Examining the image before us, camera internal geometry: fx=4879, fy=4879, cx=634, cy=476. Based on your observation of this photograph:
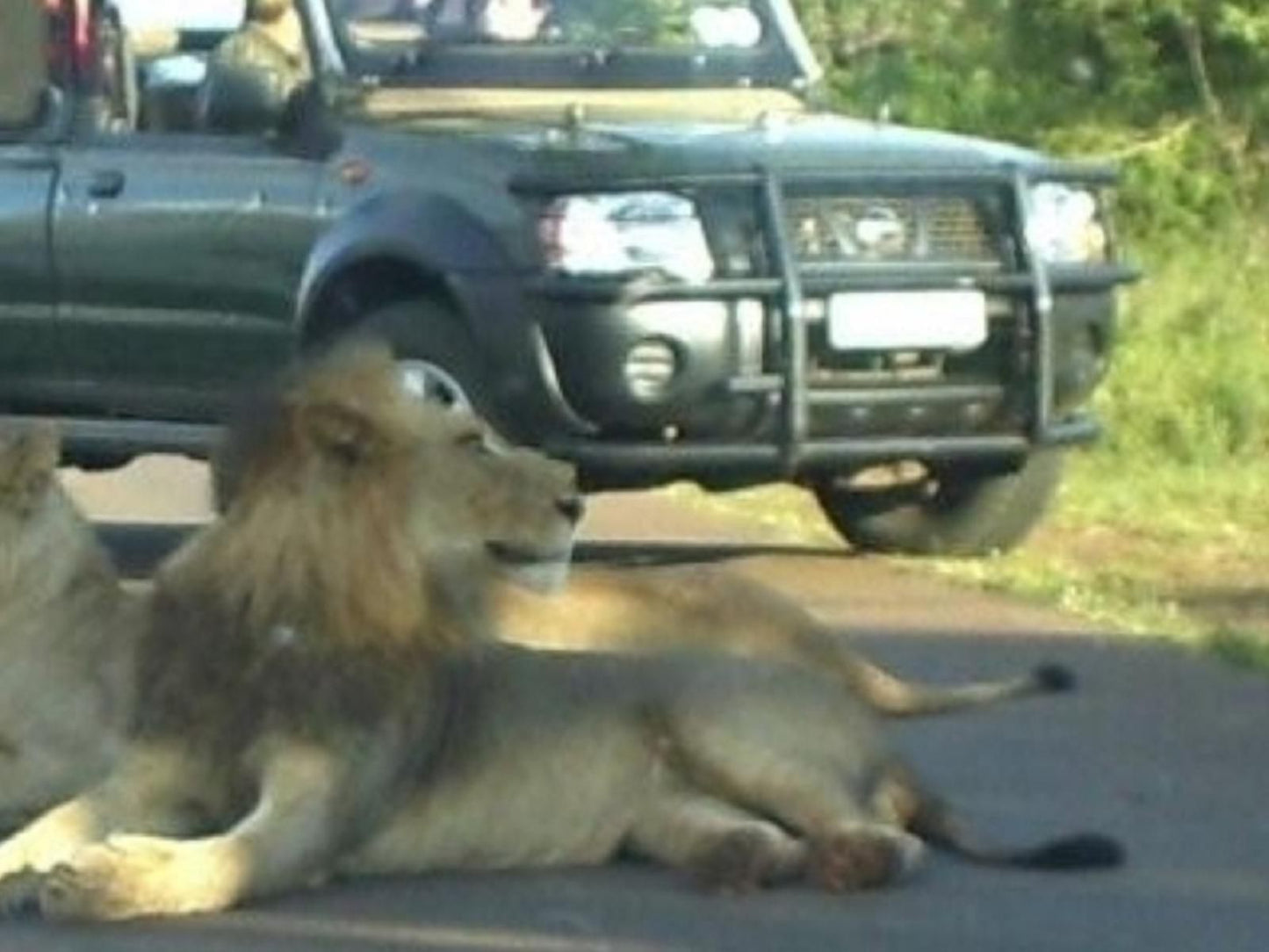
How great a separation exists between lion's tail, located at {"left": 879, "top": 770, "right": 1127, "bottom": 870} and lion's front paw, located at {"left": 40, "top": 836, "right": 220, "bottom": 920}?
129 centimetres

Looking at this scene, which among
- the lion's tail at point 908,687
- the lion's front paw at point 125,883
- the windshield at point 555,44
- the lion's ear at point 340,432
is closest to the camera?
the lion's front paw at point 125,883

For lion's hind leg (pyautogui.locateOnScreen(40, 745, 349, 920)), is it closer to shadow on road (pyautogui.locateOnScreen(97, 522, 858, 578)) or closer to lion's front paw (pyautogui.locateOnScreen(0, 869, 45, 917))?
lion's front paw (pyautogui.locateOnScreen(0, 869, 45, 917))

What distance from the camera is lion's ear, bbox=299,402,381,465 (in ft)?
25.9

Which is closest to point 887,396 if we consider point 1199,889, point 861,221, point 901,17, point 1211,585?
point 861,221

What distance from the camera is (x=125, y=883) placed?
7.53 meters

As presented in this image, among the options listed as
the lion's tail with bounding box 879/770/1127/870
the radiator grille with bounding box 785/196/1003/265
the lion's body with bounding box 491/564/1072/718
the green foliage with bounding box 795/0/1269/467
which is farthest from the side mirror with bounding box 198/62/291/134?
the green foliage with bounding box 795/0/1269/467

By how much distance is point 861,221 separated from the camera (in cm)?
1255

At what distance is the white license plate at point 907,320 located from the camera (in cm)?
1241

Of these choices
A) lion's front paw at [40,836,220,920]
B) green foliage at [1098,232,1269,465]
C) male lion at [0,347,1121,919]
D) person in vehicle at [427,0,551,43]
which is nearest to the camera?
lion's front paw at [40,836,220,920]

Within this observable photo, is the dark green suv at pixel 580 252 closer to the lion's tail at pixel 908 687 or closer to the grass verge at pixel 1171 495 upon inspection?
the grass verge at pixel 1171 495

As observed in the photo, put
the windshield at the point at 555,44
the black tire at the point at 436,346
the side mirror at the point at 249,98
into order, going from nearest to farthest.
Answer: the black tire at the point at 436,346 < the side mirror at the point at 249,98 < the windshield at the point at 555,44

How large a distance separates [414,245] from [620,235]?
0.60 m

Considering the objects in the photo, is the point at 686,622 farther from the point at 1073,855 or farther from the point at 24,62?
the point at 24,62

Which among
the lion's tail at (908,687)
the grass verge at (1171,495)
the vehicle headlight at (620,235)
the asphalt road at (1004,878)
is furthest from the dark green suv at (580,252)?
the lion's tail at (908,687)
